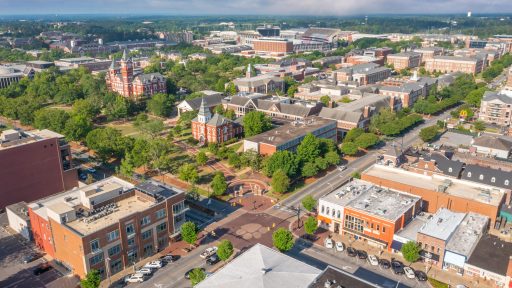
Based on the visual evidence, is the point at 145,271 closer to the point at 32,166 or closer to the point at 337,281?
the point at 337,281

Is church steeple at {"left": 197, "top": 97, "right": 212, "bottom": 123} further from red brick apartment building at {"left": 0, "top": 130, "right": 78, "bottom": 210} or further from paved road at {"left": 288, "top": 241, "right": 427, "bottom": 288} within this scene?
paved road at {"left": 288, "top": 241, "right": 427, "bottom": 288}

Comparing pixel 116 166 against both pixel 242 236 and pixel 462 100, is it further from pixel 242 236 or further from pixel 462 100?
pixel 462 100

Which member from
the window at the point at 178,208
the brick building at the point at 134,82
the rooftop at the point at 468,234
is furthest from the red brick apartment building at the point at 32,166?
the brick building at the point at 134,82

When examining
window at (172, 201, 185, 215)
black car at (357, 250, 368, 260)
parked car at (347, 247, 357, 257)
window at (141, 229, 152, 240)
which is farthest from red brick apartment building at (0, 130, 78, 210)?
black car at (357, 250, 368, 260)

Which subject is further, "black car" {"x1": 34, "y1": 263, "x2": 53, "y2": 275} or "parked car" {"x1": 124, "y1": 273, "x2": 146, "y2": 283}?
"black car" {"x1": 34, "y1": 263, "x2": 53, "y2": 275}

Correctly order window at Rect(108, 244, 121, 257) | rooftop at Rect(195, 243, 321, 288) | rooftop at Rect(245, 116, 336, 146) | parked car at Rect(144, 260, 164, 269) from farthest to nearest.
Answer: rooftop at Rect(245, 116, 336, 146)
parked car at Rect(144, 260, 164, 269)
window at Rect(108, 244, 121, 257)
rooftop at Rect(195, 243, 321, 288)

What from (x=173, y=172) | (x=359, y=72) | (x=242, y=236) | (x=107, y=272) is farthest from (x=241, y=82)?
(x=107, y=272)

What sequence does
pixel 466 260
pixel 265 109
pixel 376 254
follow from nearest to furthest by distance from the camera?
pixel 466 260
pixel 376 254
pixel 265 109
